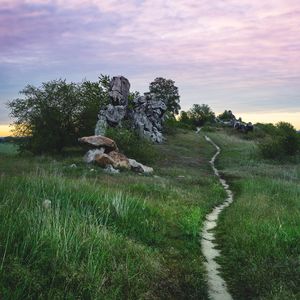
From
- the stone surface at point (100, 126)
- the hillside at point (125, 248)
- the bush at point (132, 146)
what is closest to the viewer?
the hillside at point (125, 248)

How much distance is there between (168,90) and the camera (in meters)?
150

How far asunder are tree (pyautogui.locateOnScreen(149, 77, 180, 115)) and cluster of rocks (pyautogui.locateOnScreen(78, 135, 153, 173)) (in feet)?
362

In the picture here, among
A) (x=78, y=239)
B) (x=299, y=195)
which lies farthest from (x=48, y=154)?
(x=78, y=239)

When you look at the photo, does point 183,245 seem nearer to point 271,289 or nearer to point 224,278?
point 224,278

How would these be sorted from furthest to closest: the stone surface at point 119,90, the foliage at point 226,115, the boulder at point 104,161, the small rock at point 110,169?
the foliage at point 226,115 → the stone surface at point 119,90 → the boulder at point 104,161 → the small rock at point 110,169

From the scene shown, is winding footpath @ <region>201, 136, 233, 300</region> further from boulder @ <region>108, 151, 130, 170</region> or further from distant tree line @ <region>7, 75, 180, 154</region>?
A: distant tree line @ <region>7, 75, 180, 154</region>

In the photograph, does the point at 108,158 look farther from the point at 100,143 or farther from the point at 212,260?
the point at 212,260

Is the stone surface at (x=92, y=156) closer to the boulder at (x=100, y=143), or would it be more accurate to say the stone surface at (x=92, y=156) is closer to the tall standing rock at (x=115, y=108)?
the boulder at (x=100, y=143)

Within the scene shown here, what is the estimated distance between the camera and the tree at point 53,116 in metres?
48.0

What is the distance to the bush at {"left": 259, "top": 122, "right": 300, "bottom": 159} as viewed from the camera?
59.7m

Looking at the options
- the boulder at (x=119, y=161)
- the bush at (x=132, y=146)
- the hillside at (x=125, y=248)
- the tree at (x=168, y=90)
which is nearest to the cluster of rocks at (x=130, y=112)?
the bush at (x=132, y=146)

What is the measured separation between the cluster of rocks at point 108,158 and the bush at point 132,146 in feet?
15.9

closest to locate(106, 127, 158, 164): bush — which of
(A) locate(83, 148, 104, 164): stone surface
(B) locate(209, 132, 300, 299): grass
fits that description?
(A) locate(83, 148, 104, 164): stone surface

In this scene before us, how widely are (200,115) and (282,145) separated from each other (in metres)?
96.6
